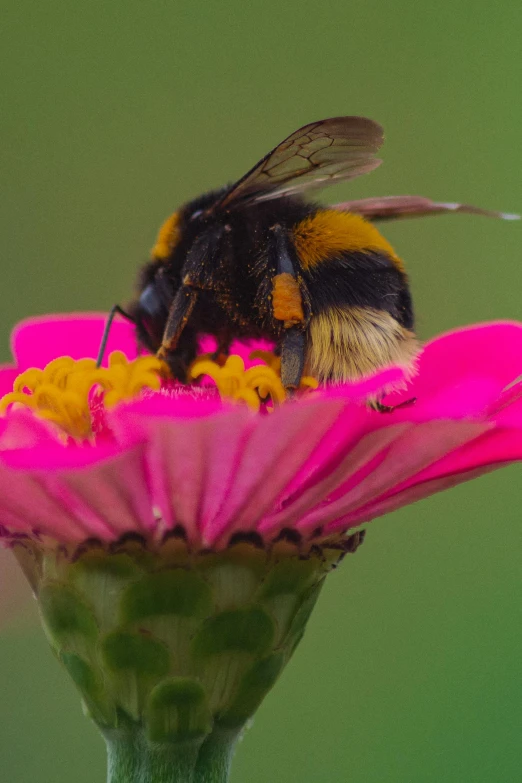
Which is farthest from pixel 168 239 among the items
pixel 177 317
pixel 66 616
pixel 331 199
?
pixel 331 199

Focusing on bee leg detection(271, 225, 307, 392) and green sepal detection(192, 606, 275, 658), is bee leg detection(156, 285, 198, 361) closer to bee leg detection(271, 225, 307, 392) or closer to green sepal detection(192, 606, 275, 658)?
bee leg detection(271, 225, 307, 392)

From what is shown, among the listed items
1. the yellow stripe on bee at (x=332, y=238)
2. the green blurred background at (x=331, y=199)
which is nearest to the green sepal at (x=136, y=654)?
the yellow stripe on bee at (x=332, y=238)

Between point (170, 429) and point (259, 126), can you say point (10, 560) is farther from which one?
point (259, 126)

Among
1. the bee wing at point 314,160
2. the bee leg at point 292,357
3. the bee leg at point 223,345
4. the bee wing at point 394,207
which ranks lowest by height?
the bee leg at point 223,345

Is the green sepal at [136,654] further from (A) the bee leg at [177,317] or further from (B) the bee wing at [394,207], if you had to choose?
(B) the bee wing at [394,207]

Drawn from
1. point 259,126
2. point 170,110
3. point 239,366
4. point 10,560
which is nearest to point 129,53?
point 170,110

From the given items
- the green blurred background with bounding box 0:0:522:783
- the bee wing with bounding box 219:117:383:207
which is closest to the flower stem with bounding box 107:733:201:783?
the bee wing with bounding box 219:117:383:207
